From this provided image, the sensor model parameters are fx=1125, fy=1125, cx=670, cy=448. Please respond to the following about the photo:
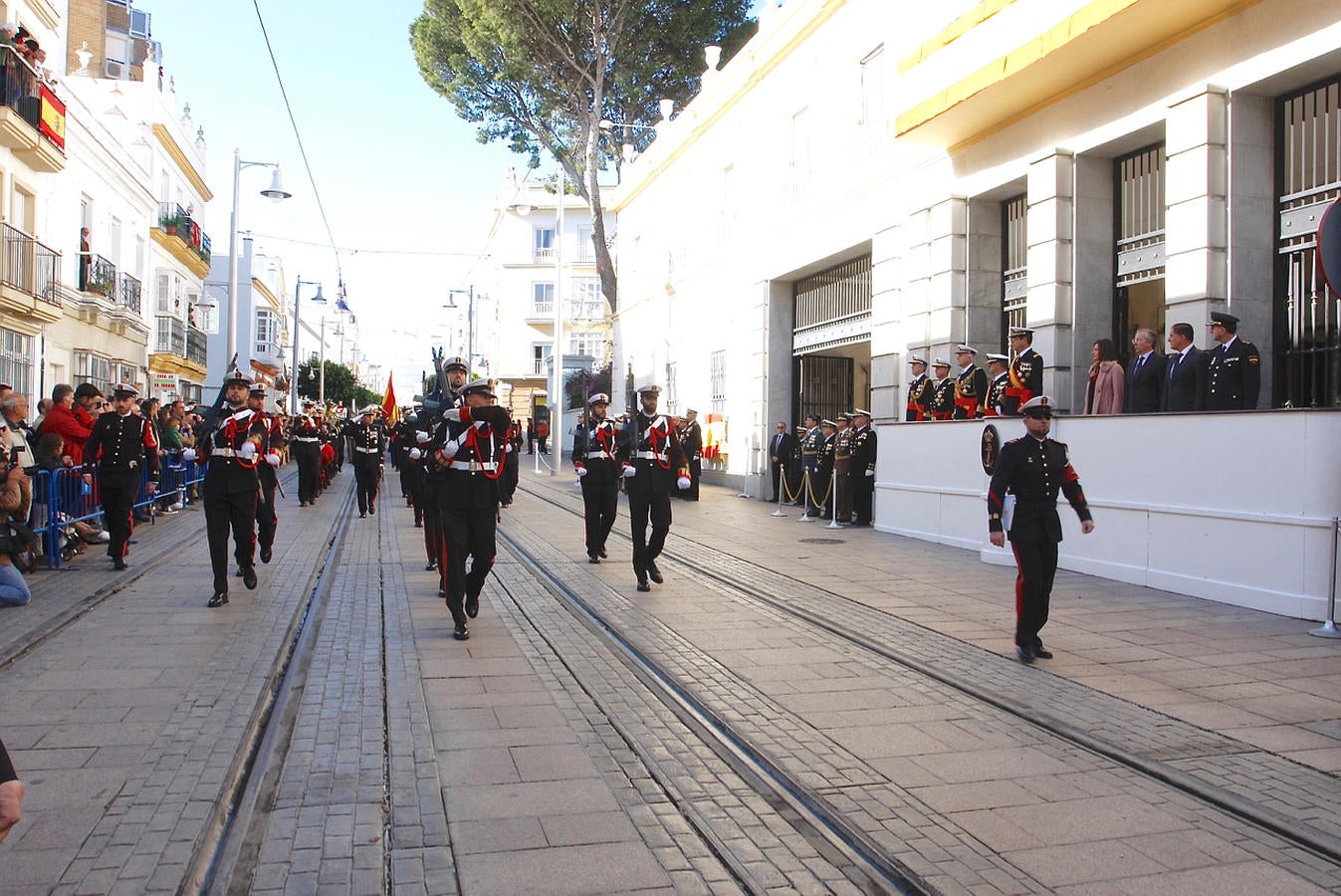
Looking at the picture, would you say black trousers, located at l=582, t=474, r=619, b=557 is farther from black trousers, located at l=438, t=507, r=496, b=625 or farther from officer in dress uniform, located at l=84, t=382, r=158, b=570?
officer in dress uniform, located at l=84, t=382, r=158, b=570

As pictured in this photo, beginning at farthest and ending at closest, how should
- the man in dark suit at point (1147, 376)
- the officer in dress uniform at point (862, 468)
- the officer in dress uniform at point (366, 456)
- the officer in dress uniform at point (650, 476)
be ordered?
the officer in dress uniform at point (366, 456) < the officer in dress uniform at point (862, 468) < the man in dark suit at point (1147, 376) < the officer in dress uniform at point (650, 476)

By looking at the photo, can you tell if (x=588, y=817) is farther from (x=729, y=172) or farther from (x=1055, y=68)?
(x=729, y=172)

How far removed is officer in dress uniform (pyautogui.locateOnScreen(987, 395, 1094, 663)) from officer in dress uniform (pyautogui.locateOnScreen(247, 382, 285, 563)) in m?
6.07

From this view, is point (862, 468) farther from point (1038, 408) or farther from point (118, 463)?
point (118, 463)

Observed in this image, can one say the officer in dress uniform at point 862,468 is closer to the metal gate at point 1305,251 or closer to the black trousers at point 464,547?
the metal gate at point 1305,251

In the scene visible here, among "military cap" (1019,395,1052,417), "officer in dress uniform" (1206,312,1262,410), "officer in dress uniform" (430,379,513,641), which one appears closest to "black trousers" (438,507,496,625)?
"officer in dress uniform" (430,379,513,641)

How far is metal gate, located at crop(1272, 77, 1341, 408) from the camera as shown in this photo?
1015 centimetres

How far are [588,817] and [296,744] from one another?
1.69m

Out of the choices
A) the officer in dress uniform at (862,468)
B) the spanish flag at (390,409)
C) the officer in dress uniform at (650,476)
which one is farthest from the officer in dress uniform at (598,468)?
the spanish flag at (390,409)

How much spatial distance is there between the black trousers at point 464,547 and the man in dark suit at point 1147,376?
6653 millimetres

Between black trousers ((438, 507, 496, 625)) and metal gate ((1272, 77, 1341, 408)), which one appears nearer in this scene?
black trousers ((438, 507, 496, 625))

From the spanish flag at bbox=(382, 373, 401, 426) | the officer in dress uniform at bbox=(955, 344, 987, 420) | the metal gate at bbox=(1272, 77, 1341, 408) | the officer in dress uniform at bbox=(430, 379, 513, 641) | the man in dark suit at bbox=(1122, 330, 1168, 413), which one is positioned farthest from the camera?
the spanish flag at bbox=(382, 373, 401, 426)

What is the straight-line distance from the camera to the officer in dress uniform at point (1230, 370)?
9.80 meters

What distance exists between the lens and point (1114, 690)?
6.51 metres
